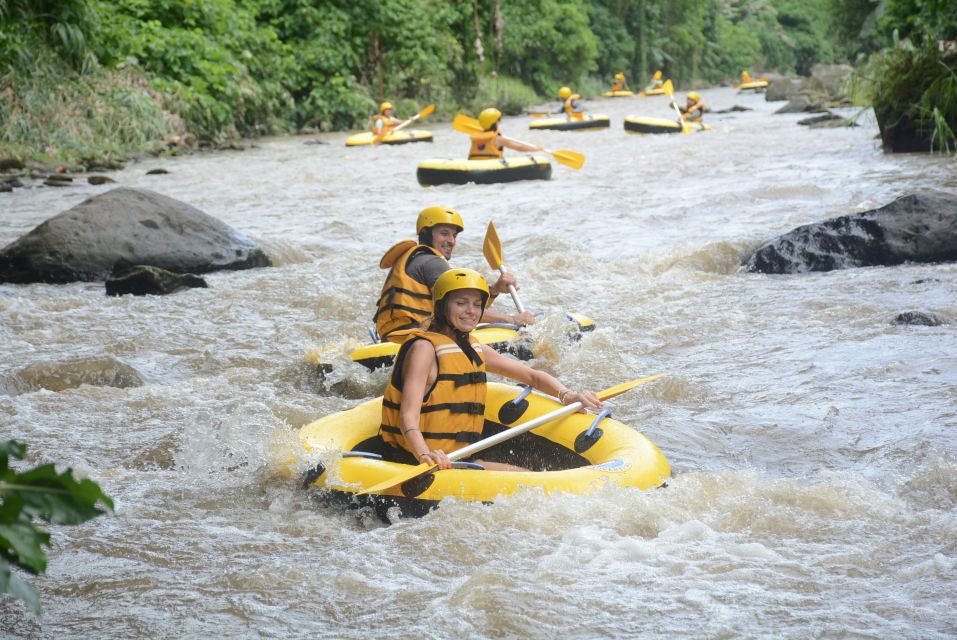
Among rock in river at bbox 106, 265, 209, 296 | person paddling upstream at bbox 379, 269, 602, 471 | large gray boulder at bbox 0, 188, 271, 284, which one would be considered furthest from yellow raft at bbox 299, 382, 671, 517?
large gray boulder at bbox 0, 188, 271, 284

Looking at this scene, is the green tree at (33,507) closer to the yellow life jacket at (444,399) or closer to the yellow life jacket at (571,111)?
the yellow life jacket at (444,399)

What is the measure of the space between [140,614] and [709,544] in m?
1.63

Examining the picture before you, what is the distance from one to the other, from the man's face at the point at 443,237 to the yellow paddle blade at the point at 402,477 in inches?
72.0

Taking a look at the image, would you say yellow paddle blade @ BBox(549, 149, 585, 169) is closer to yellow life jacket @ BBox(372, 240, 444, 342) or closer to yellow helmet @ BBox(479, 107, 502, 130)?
yellow helmet @ BBox(479, 107, 502, 130)

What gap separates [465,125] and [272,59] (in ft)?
30.7

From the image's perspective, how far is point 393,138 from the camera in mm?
17859

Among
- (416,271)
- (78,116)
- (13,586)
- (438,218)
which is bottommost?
(416,271)

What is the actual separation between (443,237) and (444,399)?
156 centimetres

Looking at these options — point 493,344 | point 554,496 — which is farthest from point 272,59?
point 554,496

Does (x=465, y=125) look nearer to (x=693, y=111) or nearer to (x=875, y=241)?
(x=875, y=241)

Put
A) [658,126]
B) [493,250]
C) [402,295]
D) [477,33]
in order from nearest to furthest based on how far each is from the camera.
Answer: [402,295] < [493,250] < [658,126] < [477,33]

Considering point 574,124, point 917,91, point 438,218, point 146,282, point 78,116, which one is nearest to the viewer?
point 438,218

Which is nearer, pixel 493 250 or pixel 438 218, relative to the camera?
pixel 438 218

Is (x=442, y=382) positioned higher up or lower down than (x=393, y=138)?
lower down
